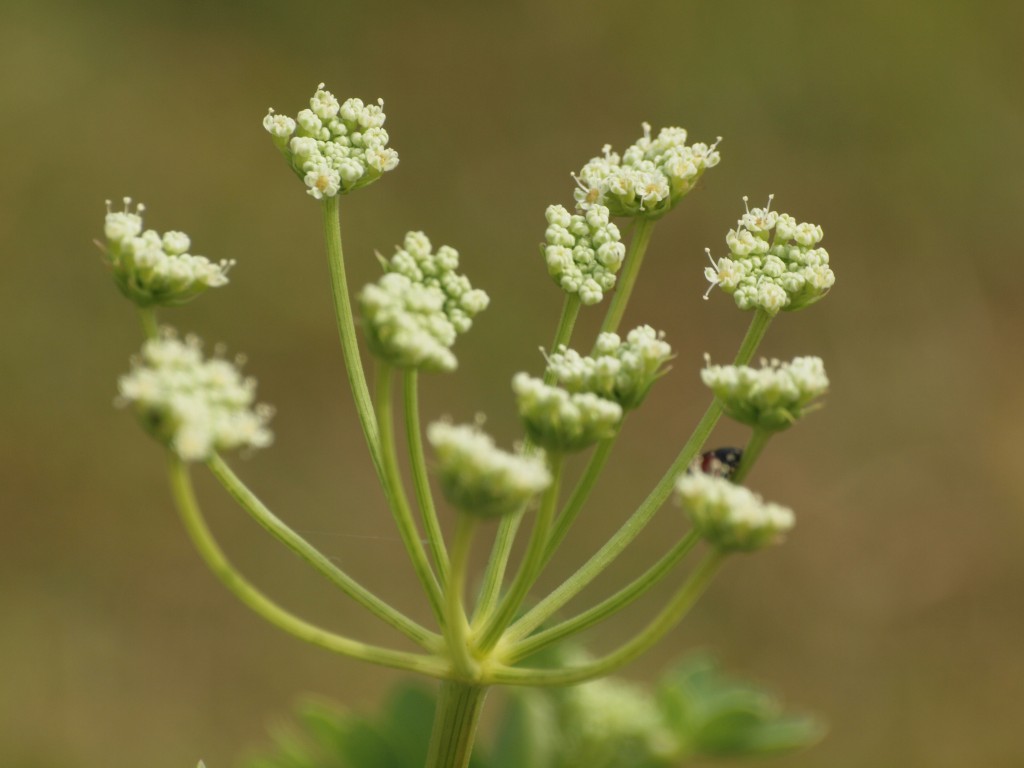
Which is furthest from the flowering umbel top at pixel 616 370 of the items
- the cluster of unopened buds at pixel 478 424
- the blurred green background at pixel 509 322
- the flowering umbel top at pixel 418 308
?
the blurred green background at pixel 509 322

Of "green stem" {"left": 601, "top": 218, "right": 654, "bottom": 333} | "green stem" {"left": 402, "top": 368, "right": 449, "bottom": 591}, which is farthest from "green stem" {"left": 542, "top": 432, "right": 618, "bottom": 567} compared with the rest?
"green stem" {"left": 601, "top": 218, "right": 654, "bottom": 333}

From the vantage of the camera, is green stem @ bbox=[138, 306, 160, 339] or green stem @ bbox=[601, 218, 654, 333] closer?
green stem @ bbox=[138, 306, 160, 339]

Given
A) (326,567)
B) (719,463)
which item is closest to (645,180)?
(719,463)

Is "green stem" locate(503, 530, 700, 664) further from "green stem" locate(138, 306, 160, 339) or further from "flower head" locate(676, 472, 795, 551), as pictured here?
"green stem" locate(138, 306, 160, 339)

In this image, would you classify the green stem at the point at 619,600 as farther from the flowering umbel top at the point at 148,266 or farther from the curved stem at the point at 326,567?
the flowering umbel top at the point at 148,266

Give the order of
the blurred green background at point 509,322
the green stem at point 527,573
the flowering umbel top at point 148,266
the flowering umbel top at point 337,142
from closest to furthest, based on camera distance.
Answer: the green stem at point 527,573
the flowering umbel top at point 148,266
the flowering umbel top at point 337,142
the blurred green background at point 509,322

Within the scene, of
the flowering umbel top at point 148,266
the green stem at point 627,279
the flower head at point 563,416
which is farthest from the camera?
the green stem at point 627,279

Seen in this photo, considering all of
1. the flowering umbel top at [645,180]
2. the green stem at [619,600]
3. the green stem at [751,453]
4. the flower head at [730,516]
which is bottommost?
the green stem at [619,600]
